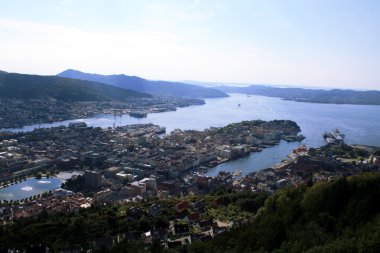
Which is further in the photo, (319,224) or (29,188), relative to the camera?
(29,188)

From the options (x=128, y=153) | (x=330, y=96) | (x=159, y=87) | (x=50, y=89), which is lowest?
(x=128, y=153)

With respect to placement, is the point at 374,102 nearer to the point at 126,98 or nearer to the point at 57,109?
the point at 126,98

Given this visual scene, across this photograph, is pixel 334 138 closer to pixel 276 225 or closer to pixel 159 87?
pixel 276 225

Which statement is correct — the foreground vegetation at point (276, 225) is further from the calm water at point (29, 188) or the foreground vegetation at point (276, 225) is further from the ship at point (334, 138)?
the ship at point (334, 138)

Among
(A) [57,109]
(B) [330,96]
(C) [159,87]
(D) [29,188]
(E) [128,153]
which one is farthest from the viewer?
(C) [159,87]

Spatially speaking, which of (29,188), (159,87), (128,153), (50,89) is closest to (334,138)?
(128,153)

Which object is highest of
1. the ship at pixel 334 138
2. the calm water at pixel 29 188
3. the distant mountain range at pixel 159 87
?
the distant mountain range at pixel 159 87

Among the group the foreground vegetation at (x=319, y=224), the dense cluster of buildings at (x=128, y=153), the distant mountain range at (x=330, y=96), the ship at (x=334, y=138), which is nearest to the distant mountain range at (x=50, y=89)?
the dense cluster of buildings at (x=128, y=153)
